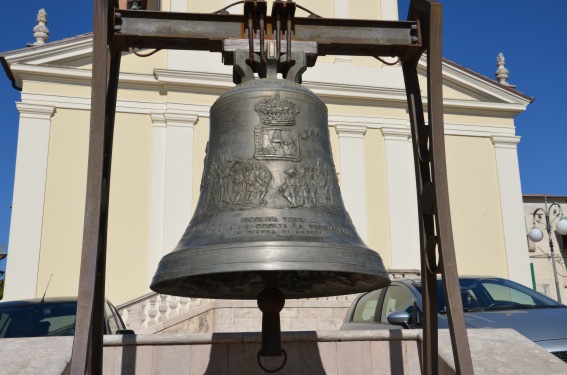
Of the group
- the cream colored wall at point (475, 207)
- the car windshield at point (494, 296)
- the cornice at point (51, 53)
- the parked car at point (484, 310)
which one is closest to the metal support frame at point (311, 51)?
the parked car at point (484, 310)

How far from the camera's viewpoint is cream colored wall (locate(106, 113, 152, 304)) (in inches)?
642

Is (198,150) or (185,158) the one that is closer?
(185,158)

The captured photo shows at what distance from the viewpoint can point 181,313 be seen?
1349 centimetres

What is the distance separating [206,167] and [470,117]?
17656mm

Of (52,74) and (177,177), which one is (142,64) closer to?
(52,74)

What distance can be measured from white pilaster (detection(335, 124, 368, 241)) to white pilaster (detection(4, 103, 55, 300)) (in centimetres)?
805

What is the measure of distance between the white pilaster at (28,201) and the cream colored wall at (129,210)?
1742 mm

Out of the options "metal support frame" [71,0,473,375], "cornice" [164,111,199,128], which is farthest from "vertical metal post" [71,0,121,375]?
"cornice" [164,111,199,128]

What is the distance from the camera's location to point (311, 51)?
4.10 meters

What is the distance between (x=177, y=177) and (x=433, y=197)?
1418 centimetres

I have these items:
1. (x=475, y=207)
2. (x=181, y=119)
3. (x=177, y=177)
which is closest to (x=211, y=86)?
(x=181, y=119)

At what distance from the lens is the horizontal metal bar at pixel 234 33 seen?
402 centimetres

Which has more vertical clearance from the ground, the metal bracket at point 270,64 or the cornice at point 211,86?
the cornice at point 211,86

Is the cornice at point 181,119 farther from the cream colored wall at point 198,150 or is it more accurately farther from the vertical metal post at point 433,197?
the vertical metal post at point 433,197
